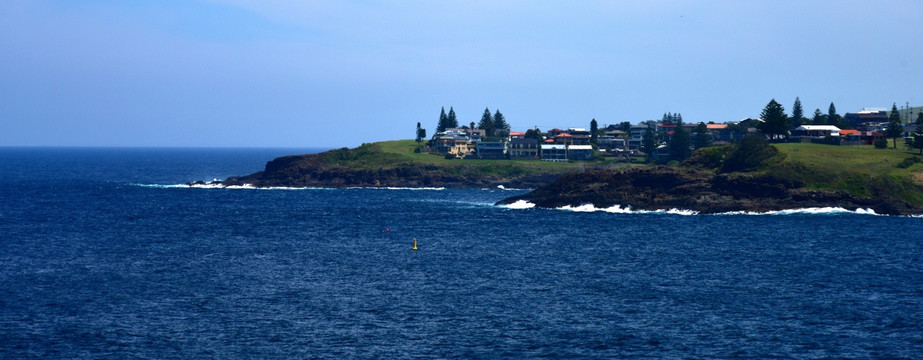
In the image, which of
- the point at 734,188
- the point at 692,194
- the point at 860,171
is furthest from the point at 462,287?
the point at 860,171

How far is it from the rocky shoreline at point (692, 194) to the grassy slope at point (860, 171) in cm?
303

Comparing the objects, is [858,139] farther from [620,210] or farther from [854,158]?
[620,210]

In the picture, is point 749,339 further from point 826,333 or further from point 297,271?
point 297,271

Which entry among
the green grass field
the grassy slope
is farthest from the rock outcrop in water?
the green grass field

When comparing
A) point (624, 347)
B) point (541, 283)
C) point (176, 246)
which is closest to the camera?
point (624, 347)

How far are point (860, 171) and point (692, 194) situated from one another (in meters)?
28.2

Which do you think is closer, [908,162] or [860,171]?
[860,171]

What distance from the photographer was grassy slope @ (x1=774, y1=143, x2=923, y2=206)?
139500 millimetres

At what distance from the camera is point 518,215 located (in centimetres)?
13900

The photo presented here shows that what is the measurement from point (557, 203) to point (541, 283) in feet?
254

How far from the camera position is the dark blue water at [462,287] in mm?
56562

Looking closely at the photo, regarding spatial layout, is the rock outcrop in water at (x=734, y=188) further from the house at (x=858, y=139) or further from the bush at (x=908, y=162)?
the house at (x=858, y=139)

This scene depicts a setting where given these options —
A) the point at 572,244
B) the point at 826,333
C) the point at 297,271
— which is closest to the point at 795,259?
the point at 572,244

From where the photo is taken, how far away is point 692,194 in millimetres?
146625
